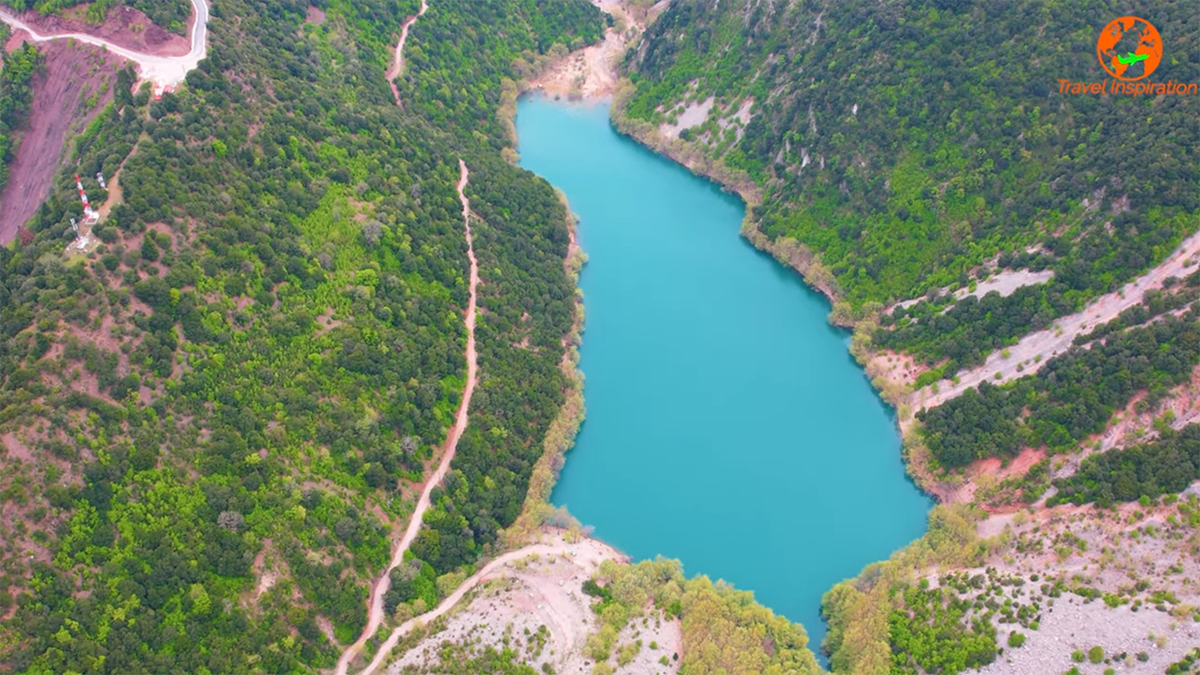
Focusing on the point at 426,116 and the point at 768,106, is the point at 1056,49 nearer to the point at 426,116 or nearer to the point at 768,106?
the point at 768,106

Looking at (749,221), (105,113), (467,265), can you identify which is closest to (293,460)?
(467,265)

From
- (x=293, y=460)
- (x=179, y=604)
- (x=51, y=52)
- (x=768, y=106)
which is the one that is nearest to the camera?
(x=179, y=604)

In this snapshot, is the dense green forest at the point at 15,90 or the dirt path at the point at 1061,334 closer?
the dirt path at the point at 1061,334

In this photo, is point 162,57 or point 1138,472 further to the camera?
point 162,57

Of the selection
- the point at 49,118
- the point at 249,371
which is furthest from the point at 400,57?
the point at 249,371

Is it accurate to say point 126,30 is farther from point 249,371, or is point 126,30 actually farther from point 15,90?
point 249,371

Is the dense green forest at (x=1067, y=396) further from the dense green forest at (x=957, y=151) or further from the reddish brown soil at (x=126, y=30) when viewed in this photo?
the reddish brown soil at (x=126, y=30)

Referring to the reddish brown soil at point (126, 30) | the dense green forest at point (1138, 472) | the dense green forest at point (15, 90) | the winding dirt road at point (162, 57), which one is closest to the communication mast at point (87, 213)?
the winding dirt road at point (162, 57)
